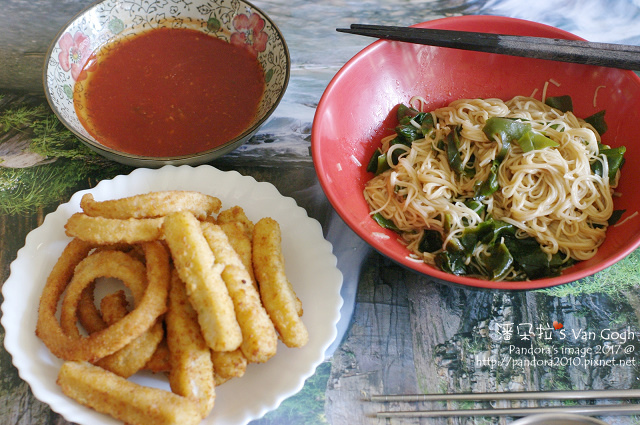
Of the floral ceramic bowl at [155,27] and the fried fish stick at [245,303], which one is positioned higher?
the floral ceramic bowl at [155,27]

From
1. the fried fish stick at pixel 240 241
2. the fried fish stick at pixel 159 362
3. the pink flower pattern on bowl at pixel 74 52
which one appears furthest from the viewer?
the pink flower pattern on bowl at pixel 74 52

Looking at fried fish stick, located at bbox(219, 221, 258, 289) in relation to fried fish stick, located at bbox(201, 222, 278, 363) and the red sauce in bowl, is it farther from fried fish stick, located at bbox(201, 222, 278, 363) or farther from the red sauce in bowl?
the red sauce in bowl

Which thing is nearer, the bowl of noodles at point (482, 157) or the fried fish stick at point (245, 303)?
the fried fish stick at point (245, 303)

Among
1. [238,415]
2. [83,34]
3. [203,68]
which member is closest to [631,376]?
[238,415]

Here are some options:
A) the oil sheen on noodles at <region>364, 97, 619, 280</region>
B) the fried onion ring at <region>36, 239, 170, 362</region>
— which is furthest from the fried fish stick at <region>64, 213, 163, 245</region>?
the oil sheen on noodles at <region>364, 97, 619, 280</region>

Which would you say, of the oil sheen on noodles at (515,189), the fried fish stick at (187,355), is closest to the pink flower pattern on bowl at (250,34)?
the oil sheen on noodles at (515,189)

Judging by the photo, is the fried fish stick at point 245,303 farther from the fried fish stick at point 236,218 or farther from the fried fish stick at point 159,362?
the fried fish stick at point 159,362

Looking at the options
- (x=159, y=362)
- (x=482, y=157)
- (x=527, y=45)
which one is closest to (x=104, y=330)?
(x=159, y=362)
